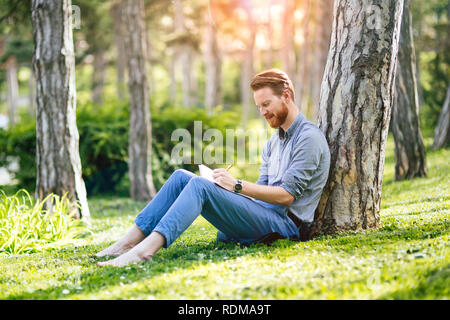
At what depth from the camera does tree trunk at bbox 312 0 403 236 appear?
406 cm

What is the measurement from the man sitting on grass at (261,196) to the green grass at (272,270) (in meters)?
0.17

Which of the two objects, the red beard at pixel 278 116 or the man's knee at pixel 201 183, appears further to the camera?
the red beard at pixel 278 116

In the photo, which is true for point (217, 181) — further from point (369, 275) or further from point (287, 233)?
point (369, 275)

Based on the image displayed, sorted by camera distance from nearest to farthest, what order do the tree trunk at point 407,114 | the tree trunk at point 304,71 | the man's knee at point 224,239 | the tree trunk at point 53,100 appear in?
the man's knee at point 224,239
the tree trunk at point 53,100
the tree trunk at point 407,114
the tree trunk at point 304,71

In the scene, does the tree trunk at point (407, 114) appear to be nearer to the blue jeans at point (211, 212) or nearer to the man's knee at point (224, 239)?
the blue jeans at point (211, 212)

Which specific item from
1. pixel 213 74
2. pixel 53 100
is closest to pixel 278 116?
pixel 53 100

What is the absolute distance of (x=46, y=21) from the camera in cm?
644

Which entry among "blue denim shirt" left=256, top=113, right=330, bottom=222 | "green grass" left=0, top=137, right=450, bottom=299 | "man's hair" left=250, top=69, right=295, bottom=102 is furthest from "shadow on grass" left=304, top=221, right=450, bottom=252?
"man's hair" left=250, top=69, right=295, bottom=102

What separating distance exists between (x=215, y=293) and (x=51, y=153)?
14.3ft

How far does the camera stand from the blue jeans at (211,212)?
3.61 metres

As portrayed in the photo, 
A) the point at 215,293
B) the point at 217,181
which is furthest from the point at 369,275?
the point at 217,181

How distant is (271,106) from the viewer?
3910 millimetres

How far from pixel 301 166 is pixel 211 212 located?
0.84 m

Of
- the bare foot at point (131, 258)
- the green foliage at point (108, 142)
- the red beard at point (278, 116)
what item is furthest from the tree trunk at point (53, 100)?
the red beard at point (278, 116)
